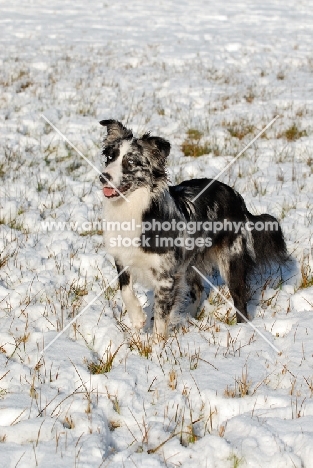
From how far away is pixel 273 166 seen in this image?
27.4ft

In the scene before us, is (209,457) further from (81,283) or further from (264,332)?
(81,283)

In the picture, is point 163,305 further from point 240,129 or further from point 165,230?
point 240,129

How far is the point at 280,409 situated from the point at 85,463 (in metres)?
1.33

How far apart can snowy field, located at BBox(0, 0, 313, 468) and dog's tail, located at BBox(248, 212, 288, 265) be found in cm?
30

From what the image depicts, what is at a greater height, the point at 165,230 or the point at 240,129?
the point at 240,129

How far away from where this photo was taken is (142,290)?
18.2 feet

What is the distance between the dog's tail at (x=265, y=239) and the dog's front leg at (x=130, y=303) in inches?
56.5

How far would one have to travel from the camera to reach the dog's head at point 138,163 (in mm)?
4305

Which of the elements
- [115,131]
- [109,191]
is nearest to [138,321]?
[109,191]

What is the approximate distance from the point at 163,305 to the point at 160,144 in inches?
56.7

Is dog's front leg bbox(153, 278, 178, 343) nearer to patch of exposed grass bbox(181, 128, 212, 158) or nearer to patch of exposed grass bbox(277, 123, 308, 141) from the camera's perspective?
patch of exposed grass bbox(181, 128, 212, 158)

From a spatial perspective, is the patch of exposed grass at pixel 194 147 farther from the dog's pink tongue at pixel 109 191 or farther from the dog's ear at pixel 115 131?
the dog's pink tongue at pixel 109 191

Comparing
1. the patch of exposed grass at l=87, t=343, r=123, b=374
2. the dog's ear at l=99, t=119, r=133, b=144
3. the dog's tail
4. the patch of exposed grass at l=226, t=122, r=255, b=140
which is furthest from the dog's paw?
the patch of exposed grass at l=226, t=122, r=255, b=140

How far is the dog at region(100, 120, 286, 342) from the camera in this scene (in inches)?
174
